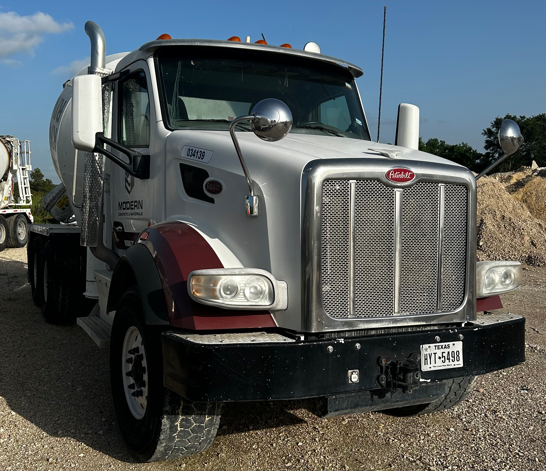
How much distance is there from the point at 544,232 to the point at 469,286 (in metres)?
12.0

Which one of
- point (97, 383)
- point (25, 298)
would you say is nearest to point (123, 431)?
point (97, 383)

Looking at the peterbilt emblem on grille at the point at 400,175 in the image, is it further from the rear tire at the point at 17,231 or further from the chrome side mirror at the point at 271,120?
the rear tire at the point at 17,231

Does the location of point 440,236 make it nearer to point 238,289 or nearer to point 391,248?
point 391,248

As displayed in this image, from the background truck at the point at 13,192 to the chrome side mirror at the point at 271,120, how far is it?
16884 millimetres

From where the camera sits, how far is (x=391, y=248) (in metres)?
3.44

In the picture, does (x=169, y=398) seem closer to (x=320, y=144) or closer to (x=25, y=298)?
(x=320, y=144)

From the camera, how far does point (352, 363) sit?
127 inches

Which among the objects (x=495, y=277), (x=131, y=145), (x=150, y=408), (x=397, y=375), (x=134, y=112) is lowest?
(x=150, y=408)

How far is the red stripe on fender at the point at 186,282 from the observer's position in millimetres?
3246

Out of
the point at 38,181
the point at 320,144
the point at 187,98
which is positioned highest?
the point at 187,98

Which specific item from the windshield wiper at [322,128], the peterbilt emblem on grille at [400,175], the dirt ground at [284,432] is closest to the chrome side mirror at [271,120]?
the peterbilt emblem on grille at [400,175]

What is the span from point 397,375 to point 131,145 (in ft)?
9.69

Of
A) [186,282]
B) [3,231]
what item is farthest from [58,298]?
[3,231]

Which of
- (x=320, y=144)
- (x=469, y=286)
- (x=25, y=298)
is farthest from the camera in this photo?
(x=25, y=298)
